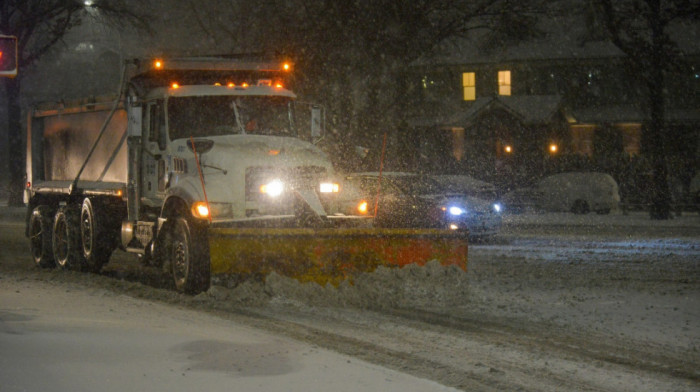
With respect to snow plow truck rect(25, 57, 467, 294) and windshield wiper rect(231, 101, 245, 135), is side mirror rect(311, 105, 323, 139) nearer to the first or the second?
snow plow truck rect(25, 57, 467, 294)

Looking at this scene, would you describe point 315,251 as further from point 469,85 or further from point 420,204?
point 469,85

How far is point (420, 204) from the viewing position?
1797 centimetres

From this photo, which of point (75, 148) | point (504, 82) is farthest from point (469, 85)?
point (75, 148)

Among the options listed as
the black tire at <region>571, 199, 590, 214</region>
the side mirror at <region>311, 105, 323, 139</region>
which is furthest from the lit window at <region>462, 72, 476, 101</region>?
the side mirror at <region>311, 105, 323, 139</region>

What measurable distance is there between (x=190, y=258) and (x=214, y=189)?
945mm

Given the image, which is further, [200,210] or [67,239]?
[67,239]

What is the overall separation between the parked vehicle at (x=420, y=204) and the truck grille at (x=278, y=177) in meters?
5.33

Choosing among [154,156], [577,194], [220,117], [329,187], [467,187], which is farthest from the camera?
[577,194]

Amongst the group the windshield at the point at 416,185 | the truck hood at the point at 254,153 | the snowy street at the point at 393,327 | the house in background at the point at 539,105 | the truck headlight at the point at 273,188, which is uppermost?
the house in background at the point at 539,105

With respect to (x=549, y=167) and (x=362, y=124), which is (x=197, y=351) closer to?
(x=362, y=124)

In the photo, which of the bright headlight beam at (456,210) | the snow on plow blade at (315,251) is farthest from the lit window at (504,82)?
the snow on plow blade at (315,251)

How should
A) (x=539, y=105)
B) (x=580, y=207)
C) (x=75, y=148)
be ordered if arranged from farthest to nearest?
(x=539, y=105) → (x=580, y=207) → (x=75, y=148)

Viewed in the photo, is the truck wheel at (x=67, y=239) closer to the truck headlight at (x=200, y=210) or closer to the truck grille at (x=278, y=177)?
the truck headlight at (x=200, y=210)

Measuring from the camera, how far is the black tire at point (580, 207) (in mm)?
30453
